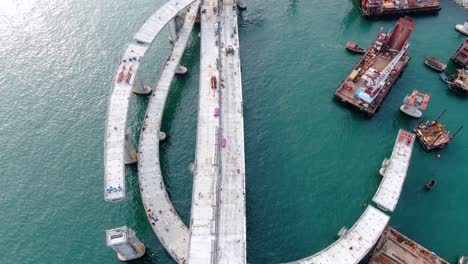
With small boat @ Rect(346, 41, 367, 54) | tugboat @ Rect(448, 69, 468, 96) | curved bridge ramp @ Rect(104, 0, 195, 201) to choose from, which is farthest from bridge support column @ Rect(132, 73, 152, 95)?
tugboat @ Rect(448, 69, 468, 96)

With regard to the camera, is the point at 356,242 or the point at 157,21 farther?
the point at 157,21

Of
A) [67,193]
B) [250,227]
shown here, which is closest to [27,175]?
[67,193]

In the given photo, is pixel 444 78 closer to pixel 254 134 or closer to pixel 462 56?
pixel 462 56

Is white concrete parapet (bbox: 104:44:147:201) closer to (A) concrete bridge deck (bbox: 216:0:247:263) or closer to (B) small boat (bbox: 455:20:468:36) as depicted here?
(A) concrete bridge deck (bbox: 216:0:247:263)

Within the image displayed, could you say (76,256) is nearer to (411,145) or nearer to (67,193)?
(67,193)

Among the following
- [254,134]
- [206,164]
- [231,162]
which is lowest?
[206,164]

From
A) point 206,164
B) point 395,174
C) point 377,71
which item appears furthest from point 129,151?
point 377,71
